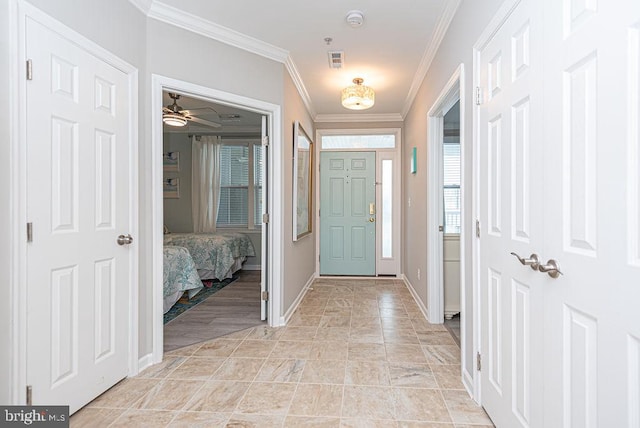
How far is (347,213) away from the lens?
18.6 feet

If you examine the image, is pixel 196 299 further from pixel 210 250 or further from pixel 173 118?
pixel 173 118

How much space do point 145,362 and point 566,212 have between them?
8.40ft

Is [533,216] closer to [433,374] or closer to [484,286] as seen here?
[484,286]

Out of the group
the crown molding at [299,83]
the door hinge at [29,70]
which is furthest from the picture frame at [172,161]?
the door hinge at [29,70]

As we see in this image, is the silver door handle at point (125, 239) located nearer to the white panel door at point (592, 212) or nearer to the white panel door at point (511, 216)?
the white panel door at point (511, 216)

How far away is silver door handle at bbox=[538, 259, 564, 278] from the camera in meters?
1.21

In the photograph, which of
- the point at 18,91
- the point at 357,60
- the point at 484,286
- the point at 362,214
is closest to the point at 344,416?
the point at 484,286

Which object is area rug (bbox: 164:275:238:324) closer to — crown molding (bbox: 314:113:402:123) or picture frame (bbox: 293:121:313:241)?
picture frame (bbox: 293:121:313:241)

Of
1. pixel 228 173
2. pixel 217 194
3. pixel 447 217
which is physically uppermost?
pixel 228 173

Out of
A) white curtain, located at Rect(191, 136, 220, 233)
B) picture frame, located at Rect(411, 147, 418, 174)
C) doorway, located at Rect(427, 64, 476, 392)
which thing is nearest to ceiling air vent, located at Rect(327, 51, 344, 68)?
doorway, located at Rect(427, 64, 476, 392)

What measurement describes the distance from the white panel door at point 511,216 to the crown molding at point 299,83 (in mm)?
2047

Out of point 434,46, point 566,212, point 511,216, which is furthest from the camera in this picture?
point 434,46

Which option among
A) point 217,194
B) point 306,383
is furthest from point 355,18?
point 217,194

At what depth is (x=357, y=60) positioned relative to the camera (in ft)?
Result: 11.4
